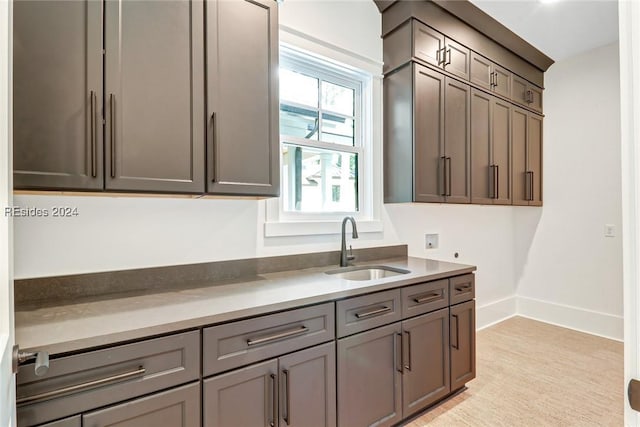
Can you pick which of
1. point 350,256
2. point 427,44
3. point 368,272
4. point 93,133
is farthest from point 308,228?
point 427,44

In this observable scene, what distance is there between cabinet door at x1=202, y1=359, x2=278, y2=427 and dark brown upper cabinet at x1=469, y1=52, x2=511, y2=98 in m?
2.71

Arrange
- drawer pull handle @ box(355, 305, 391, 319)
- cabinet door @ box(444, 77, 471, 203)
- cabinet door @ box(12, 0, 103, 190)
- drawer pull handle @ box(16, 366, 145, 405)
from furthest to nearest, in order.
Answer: cabinet door @ box(444, 77, 471, 203)
drawer pull handle @ box(355, 305, 391, 319)
cabinet door @ box(12, 0, 103, 190)
drawer pull handle @ box(16, 366, 145, 405)

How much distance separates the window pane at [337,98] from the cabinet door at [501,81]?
4.60ft

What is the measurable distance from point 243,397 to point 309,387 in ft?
1.03

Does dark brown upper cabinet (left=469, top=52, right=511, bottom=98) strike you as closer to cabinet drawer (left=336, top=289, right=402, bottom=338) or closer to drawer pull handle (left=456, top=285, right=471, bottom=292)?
drawer pull handle (left=456, top=285, right=471, bottom=292)

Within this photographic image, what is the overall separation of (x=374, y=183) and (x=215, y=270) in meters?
1.37

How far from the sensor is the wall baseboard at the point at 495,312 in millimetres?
3382

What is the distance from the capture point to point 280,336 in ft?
4.45

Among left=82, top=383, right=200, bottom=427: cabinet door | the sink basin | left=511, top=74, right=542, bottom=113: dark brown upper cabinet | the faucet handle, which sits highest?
left=511, top=74, right=542, bottom=113: dark brown upper cabinet

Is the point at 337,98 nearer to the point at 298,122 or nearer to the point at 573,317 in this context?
the point at 298,122

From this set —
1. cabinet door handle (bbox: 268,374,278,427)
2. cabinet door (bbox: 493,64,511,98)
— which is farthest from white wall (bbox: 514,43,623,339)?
cabinet door handle (bbox: 268,374,278,427)

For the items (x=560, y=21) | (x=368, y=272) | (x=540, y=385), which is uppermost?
(x=560, y=21)

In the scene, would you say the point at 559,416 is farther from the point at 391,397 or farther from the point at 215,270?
the point at 215,270

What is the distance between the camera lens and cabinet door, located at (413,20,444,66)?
235cm
